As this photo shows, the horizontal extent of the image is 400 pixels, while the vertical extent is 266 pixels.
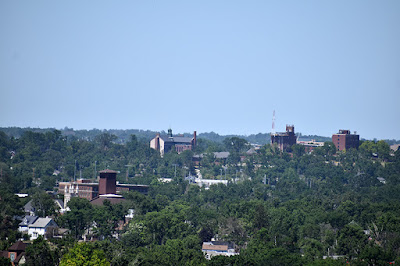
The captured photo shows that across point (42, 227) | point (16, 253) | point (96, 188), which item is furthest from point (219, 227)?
point (96, 188)

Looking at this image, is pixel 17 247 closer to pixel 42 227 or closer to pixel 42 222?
pixel 42 227

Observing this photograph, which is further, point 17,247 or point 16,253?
point 17,247

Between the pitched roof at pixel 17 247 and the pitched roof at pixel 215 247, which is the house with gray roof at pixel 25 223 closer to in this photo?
the pitched roof at pixel 215 247

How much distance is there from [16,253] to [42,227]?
22.7 metres

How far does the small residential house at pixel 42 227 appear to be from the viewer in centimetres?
9975

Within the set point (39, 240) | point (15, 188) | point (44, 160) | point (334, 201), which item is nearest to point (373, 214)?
point (334, 201)

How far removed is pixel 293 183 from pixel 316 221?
55.4 m

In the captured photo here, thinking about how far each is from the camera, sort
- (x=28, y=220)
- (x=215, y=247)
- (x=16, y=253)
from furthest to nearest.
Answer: (x=28, y=220) → (x=215, y=247) → (x=16, y=253)

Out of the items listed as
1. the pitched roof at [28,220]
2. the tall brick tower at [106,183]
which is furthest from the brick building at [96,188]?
the pitched roof at [28,220]

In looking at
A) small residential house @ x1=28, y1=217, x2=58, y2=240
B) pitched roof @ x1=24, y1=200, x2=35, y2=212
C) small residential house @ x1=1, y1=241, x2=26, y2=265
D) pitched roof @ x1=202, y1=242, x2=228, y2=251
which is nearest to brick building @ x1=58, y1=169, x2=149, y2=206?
pitched roof @ x1=24, y1=200, x2=35, y2=212

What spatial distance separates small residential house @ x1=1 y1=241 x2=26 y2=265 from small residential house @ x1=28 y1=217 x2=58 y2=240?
18207mm

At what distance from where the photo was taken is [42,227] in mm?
102500

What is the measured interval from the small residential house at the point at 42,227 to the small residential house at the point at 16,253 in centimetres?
1821

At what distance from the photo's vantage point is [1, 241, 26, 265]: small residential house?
260 ft
